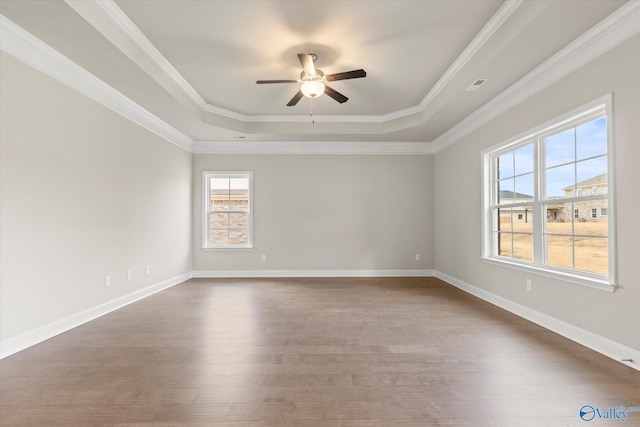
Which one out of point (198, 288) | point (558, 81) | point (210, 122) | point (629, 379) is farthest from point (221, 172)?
point (629, 379)

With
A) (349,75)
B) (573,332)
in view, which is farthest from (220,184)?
(573,332)

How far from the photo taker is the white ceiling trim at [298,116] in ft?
8.66

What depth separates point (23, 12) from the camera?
2.29 meters

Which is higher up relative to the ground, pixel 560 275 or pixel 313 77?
pixel 313 77

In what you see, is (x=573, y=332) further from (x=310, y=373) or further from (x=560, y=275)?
(x=310, y=373)

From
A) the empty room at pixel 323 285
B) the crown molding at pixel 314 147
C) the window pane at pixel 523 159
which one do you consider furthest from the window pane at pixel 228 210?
the window pane at pixel 523 159

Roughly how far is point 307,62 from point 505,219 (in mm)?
3286

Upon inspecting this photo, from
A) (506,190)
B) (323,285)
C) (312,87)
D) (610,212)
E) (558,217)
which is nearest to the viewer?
(610,212)

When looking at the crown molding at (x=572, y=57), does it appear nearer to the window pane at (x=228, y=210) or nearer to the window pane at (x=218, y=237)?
the window pane at (x=228, y=210)

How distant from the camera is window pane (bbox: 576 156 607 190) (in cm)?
273

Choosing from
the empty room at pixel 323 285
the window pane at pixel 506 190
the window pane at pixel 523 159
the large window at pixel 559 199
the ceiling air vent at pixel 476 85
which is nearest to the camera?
the empty room at pixel 323 285

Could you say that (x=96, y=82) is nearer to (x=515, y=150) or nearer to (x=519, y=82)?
(x=519, y=82)

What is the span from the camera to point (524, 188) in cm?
380

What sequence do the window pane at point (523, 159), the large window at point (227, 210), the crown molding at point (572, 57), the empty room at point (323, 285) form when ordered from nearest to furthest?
the empty room at point (323, 285), the crown molding at point (572, 57), the window pane at point (523, 159), the large window at point (227, 210)
